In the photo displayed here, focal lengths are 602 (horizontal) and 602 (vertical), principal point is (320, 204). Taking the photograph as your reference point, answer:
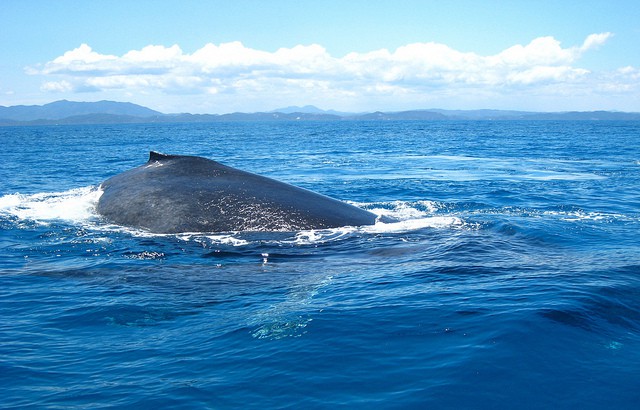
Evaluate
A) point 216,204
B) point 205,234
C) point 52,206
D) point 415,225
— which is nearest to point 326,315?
point 205,234

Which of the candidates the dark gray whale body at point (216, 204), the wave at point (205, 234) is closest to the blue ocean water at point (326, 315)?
the wave at point (205, 234)

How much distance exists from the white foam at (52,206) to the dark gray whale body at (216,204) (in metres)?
1.13

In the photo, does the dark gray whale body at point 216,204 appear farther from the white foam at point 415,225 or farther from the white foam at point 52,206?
the white foam at point 52,206

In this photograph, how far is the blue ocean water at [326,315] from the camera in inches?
246

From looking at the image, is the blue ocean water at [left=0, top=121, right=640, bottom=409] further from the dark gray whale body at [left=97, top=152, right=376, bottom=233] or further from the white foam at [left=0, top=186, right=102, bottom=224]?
the dark gray whale body at [left=97, top=152, right=376, bottom=233]

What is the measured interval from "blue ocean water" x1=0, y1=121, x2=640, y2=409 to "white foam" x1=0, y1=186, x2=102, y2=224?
0.62 ft

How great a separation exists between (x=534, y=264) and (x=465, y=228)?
3.54 meters

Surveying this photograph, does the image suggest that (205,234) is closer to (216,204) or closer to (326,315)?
(216,204)

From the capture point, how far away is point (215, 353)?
7.16 meters

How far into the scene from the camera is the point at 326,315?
8445mm

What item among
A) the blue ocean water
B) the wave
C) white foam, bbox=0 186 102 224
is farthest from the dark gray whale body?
white foam, bbox=0 186 102 224

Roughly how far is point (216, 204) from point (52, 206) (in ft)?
26.9

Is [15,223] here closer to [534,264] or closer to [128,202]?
[128,202]

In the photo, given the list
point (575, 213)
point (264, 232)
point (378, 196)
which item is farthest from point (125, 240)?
point (575, 213)
